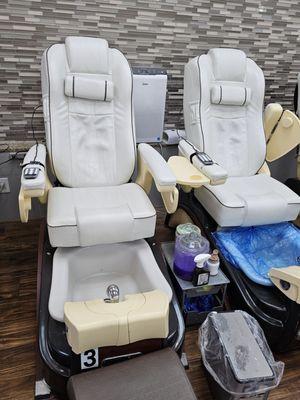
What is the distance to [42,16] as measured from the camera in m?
1.68

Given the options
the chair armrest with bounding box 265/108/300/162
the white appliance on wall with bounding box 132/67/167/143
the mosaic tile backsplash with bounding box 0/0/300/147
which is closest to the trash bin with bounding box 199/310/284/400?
the chair armrest with bounding box 265/108/300/162

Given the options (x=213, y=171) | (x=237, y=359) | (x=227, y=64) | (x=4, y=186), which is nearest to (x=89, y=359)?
(x=237, y=359)

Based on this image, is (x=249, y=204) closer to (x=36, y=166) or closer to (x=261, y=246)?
(x=261, y=246)

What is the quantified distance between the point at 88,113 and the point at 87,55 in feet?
0.93

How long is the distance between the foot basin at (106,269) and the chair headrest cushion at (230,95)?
3.11 ft

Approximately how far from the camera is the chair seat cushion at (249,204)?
1502 millimetres

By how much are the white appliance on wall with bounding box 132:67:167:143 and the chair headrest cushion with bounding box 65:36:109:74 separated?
28cm

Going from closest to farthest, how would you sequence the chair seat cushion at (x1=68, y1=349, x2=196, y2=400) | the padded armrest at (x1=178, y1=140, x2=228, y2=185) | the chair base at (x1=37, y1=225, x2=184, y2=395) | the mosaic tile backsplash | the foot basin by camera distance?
the chair seat cushion at (x1=68, y1=349, x2=196, y2=400) → the chair base at (x1=37, y1=225, x2=184, y2=395) → the foot basin → the padded armrest at (x1=178, y1=140, x2=228, y2=185) → the mosaic tile backsplash

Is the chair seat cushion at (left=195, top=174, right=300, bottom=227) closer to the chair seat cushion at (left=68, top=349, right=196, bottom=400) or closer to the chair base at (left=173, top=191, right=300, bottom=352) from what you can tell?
the chair base at (left=173, top=191, right=300, bottom=352)

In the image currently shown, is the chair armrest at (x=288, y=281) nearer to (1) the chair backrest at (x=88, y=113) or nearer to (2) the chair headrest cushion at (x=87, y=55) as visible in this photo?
(1) the chair backrest at (x=88, y=113)

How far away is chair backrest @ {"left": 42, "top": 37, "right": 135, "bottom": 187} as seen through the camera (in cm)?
154

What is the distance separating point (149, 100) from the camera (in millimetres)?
1893

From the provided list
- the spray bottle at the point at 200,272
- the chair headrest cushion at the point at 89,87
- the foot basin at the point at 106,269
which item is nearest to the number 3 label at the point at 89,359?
the foot basin at the point at 106,269

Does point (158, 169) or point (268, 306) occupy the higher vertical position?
point (158, 169)
